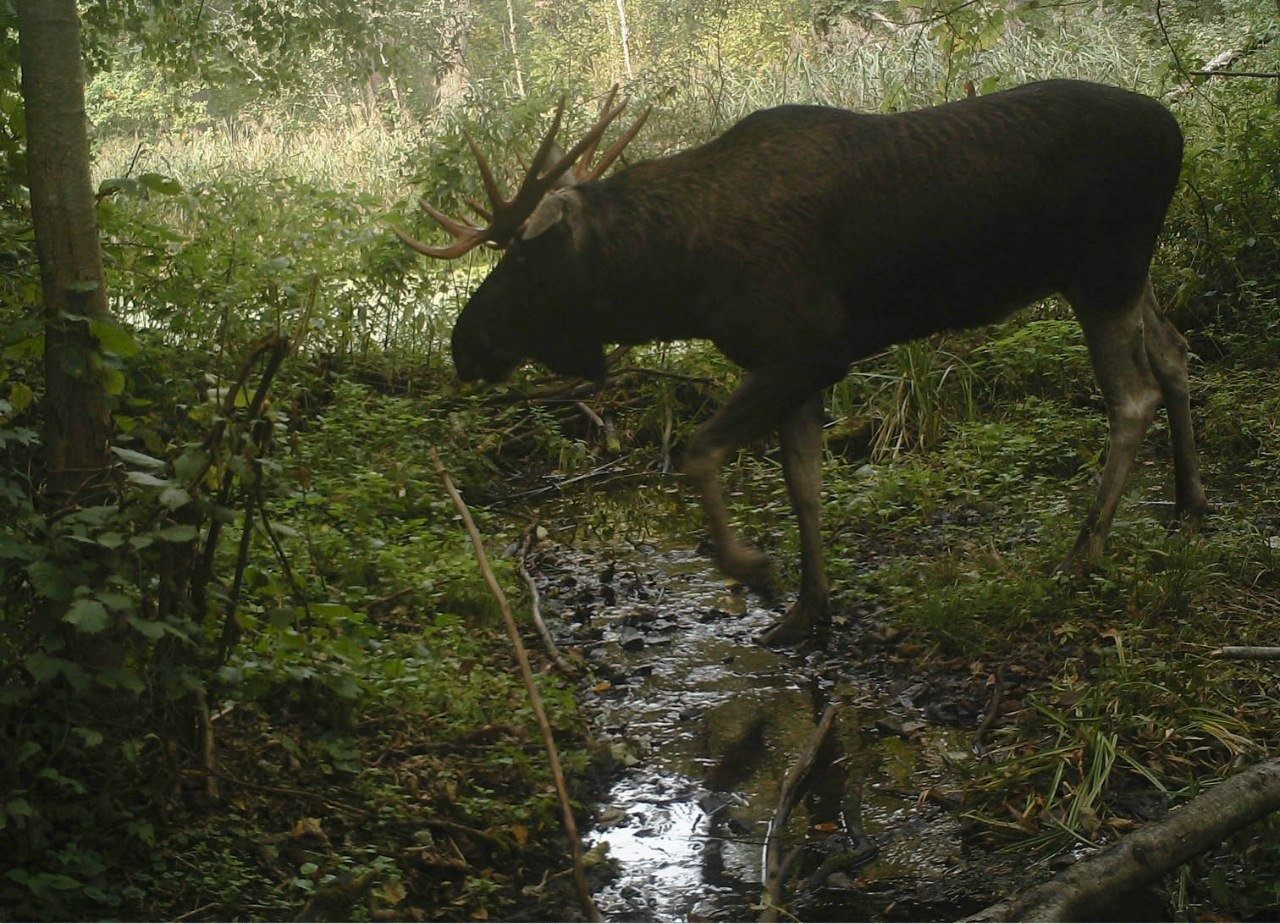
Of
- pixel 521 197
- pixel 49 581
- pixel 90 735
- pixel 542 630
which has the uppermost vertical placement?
pixel 521 197

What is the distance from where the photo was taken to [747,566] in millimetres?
5293

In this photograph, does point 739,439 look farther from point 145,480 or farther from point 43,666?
point 43,666

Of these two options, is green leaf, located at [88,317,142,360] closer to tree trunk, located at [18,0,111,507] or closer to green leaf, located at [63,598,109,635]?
tree trunk, located at [18,0,111,507]

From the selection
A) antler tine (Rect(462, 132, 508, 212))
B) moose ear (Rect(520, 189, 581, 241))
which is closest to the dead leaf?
moose ear (Rect(520, 189, 581, 241))

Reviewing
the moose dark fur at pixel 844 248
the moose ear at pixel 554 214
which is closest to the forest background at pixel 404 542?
the moose dark fur at pixel 844 248

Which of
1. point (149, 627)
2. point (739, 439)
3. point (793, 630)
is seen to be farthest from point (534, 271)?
point (149, 627)

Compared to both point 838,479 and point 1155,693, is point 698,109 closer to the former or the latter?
point 838,479

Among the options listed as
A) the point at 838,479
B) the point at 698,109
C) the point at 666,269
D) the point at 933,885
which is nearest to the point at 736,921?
the point at 933,885

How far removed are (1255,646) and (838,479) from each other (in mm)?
2789

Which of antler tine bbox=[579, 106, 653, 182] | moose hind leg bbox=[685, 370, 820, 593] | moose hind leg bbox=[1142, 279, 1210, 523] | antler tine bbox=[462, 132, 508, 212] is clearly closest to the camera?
moose hind leg bbox=[685, 370, 820, 593]

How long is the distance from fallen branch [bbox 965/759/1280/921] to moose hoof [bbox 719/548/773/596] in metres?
2.16

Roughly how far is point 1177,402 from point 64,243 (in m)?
4.78

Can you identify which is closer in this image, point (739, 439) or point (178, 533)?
point (178, 533)

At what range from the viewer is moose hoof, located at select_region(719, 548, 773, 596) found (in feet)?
17.4
